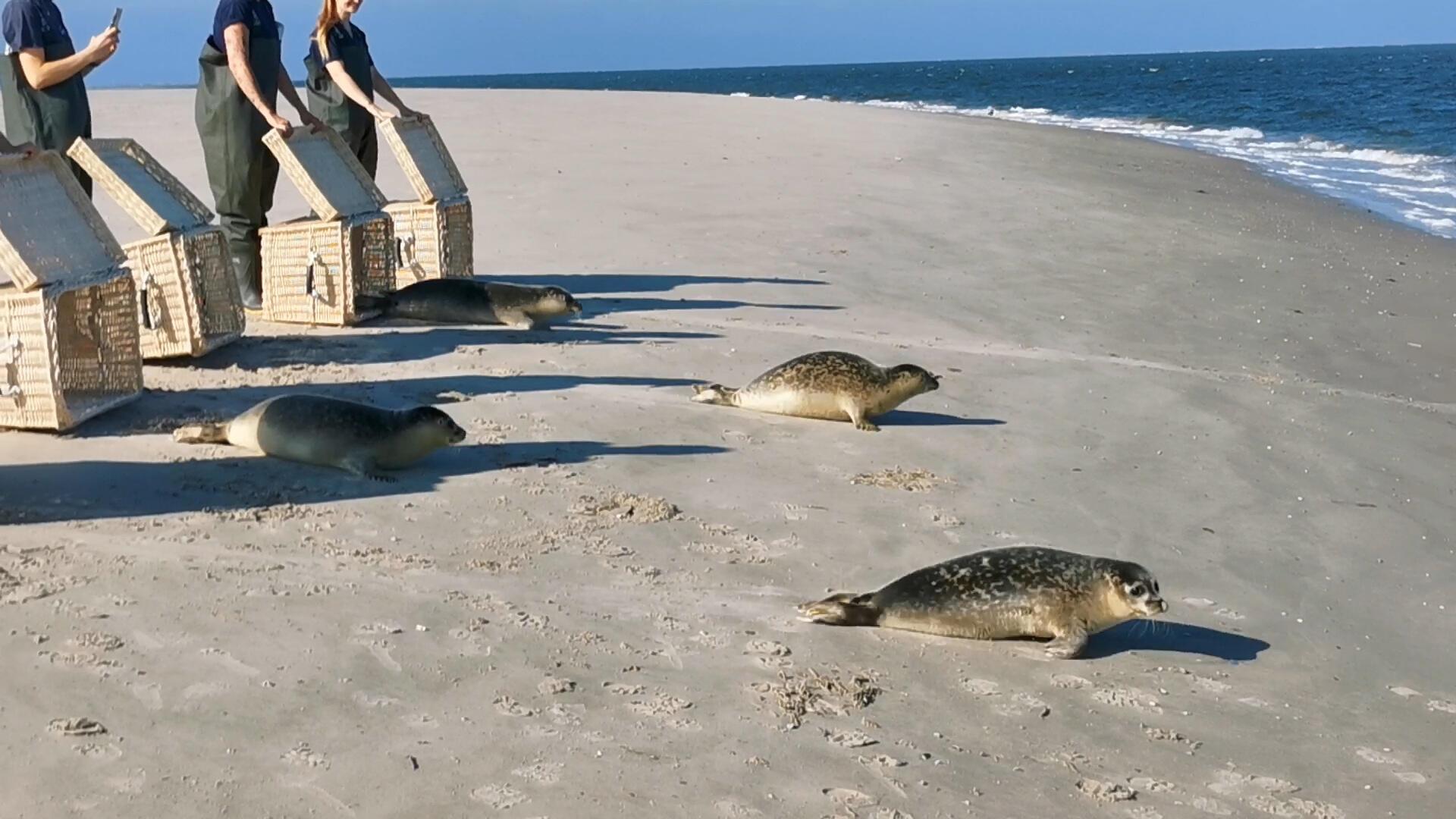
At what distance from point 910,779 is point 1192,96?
145 ft

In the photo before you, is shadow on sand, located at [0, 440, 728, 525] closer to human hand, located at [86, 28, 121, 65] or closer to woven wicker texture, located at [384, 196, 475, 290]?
human hand, located at [86, 28, 121, 65]

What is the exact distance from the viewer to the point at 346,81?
26.7ft

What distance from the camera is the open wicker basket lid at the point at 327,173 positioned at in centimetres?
732

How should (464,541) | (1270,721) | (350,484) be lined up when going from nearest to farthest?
(1270,721) < (464,541) < (350,484)

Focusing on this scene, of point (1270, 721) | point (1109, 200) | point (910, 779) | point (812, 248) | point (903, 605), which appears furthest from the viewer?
point (1109, 200)

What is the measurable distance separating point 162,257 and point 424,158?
2313 millimetres

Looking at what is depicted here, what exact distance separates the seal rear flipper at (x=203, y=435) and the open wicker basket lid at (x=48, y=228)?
0.67 meters

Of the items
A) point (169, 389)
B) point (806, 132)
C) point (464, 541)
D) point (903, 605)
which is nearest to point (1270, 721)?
point (903, 605)

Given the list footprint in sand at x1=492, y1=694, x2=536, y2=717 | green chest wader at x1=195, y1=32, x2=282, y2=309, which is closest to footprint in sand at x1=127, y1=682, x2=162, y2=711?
footprint in sand at x1=492, y1=694, x2=536, y2=717

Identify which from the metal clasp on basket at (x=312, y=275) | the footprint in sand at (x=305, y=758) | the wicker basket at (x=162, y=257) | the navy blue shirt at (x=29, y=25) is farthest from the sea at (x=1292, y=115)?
the footprint in sand at (x=305, y=758)

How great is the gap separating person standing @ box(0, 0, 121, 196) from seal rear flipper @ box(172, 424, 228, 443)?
1.27m

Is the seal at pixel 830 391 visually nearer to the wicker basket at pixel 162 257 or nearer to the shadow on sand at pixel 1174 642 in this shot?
the shadow on sand at pixel 1174 642

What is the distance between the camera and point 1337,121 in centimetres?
3016

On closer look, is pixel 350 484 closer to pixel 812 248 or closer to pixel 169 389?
pixel 169 389
